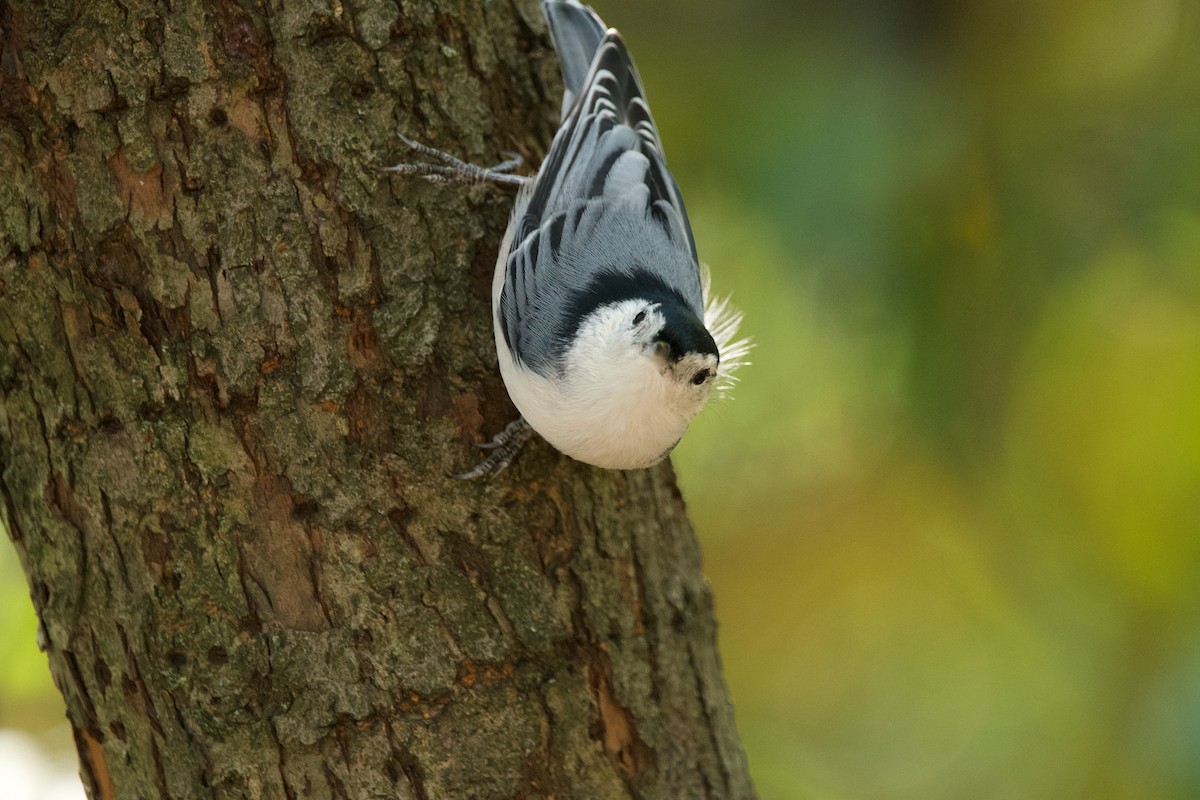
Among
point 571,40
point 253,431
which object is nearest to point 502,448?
point 253,431

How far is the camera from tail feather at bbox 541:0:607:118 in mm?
1874

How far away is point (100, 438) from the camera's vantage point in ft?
4.92

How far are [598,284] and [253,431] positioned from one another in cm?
60

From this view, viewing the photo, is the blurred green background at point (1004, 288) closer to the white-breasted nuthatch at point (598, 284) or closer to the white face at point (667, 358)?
the white-breasted nuthatch at point (598, 284)

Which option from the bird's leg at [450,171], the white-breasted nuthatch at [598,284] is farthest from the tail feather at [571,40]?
the bird's leg at [450,171]

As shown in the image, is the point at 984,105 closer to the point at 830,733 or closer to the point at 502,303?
the point at 502,303

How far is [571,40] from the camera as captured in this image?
1887 millimetres

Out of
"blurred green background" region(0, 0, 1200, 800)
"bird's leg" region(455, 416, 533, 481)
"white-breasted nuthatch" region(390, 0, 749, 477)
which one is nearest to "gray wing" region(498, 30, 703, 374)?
"white-breasted nuthatch" region(390, 0, 749, 477)

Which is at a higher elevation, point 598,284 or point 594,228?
point 594,228

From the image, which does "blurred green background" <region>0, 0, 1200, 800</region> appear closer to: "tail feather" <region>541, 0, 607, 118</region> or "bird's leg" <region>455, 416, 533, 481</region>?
"tail feather" <region>541, 0, 607, 118</region>

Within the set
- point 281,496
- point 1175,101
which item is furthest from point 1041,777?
point 281,496

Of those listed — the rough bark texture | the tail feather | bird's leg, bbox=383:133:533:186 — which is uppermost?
the tail feather

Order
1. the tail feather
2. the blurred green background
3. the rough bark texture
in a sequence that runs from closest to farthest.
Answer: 1. the rough bark texture
2. the tail feather
3. the blurred green background

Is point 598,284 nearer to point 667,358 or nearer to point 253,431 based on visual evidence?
point 667,358
